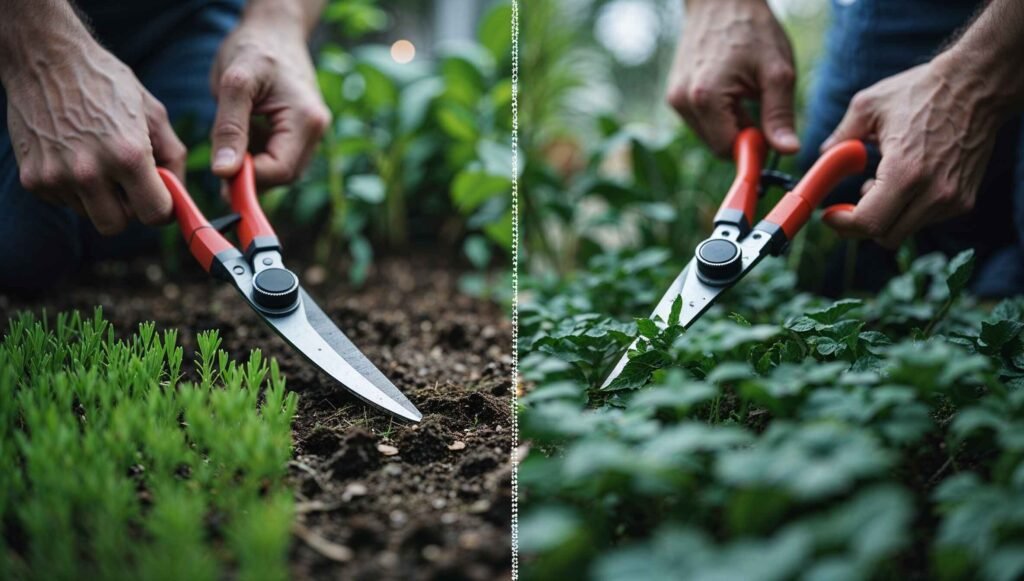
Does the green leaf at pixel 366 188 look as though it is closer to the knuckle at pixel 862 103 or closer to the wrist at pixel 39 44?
the wrist at pixel 39 44

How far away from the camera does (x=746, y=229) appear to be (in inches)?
53.7

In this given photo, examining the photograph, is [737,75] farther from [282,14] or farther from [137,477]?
[137,477]

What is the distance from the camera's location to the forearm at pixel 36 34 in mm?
1355

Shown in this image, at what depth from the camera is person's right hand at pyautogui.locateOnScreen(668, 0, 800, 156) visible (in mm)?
1612

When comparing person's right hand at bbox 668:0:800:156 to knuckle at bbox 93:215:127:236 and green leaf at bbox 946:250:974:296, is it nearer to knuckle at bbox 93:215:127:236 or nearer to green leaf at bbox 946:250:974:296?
green leaf at bbox 946:250:974:296

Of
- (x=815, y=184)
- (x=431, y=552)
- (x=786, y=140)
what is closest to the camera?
(x=431, y=552)

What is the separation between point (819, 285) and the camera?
210 centimetres

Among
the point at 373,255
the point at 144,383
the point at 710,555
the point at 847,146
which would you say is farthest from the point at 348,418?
the point at 373,255

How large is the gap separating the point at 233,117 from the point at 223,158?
0.09m

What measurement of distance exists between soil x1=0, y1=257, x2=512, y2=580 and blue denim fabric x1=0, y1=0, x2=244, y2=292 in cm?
11

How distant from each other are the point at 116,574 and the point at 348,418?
502mm

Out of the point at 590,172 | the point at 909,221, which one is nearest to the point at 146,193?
the point at 590,172

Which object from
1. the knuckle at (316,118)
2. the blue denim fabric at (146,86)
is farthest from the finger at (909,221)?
the blue denim fabric at (146,86)

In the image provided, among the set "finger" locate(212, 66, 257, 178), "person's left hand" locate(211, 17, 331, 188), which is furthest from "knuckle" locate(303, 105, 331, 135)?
"finger" locate(212, 66, 257, 178)
